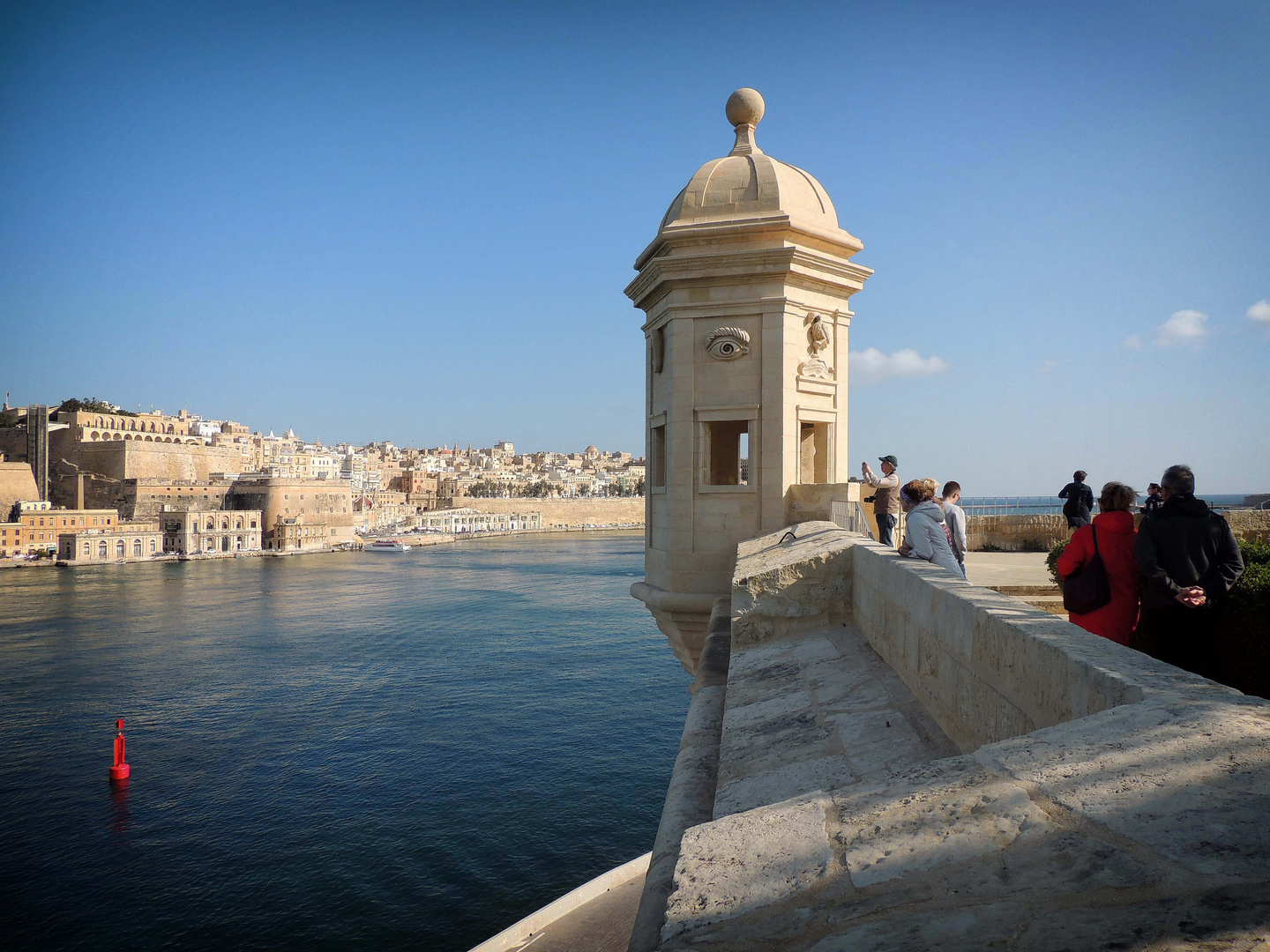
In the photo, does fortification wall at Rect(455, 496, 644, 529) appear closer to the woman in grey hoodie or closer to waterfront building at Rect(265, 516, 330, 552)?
waterfront building at Rect(265, 516, 330, 552)

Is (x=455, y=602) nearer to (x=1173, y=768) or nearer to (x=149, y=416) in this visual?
(x=1173, y=768)

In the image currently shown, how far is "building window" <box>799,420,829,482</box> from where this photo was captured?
820 cm

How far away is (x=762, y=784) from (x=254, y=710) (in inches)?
1194

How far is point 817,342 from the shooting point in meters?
7.50

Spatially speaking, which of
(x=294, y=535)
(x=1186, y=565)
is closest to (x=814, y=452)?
(x=1186, y=565)

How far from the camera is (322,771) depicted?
2255 centimetres

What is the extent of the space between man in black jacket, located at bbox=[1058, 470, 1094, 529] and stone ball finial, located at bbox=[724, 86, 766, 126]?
16.8ft

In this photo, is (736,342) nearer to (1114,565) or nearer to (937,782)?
(1114,565)

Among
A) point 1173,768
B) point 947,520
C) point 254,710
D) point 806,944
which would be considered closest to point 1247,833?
point 1173,768

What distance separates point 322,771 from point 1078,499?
71.8 ft

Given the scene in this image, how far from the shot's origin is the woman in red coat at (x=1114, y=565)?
343 cm

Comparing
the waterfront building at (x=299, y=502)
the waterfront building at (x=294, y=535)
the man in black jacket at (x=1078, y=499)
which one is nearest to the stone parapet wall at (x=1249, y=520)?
the man in black jacket at (x=1078, y=499)

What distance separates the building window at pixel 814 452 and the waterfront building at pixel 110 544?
7874 centimetres

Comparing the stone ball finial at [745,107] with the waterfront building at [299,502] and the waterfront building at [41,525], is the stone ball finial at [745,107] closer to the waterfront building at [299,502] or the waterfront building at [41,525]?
the waterfront building at [41,525]
